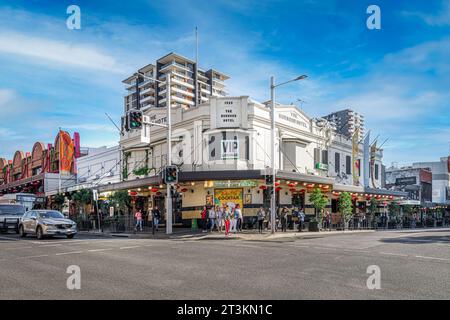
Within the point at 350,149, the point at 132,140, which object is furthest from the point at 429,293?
the point at 350,149

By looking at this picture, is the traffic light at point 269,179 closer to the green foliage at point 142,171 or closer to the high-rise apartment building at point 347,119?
the green foliage at point 142,171

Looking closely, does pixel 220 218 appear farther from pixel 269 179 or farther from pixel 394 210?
pixel 394 210

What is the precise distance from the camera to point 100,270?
33.5 ft

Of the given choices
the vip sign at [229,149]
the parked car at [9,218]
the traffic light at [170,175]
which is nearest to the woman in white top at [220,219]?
the traffic light at [170,175]

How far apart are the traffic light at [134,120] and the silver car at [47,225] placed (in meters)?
6.21

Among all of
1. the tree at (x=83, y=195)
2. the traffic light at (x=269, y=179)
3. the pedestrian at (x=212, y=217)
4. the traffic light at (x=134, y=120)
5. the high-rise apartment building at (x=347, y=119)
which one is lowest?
the pedestrian at (x=212, y=217)

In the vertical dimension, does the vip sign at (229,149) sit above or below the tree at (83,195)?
above

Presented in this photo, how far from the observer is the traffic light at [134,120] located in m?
20.6

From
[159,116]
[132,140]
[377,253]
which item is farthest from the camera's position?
[132,140]

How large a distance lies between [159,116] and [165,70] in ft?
232
